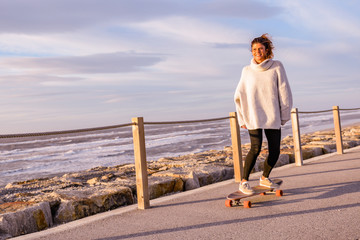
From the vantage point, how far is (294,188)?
16.3 feet

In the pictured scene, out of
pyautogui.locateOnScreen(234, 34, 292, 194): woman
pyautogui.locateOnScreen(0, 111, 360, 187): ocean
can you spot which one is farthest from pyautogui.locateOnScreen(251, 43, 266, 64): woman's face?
pyautogui.locateOnScreen(0, 111, 360, 187): ocean

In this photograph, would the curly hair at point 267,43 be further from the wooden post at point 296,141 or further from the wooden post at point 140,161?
the wooden post at point 296,141

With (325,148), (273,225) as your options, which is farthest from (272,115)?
(325,148)

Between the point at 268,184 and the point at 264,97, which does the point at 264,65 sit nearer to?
the point at 264,97

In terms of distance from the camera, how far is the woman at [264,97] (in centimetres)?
425

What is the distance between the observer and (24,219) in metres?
A: 3.84

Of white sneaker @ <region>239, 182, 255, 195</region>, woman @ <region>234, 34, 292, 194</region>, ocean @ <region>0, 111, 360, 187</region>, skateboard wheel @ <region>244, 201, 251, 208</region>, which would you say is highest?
woman @ <region>234, 34, 292, 194</region>

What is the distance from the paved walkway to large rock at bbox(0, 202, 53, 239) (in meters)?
0.27

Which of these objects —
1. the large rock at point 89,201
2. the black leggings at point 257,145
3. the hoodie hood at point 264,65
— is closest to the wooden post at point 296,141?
the black leggings at point 257,145

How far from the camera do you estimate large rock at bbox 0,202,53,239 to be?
3695mm

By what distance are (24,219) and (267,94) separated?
108 inches

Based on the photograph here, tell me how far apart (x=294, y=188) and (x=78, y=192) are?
261 cm

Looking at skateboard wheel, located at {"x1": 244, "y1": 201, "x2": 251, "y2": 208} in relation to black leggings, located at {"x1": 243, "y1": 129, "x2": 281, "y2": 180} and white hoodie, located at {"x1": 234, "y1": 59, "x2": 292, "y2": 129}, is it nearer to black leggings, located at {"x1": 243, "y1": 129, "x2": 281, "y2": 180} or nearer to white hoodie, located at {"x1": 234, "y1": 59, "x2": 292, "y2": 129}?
black leggings, located at {"x1": 243, "y1": 129, "x2": 281, "y2": 180}

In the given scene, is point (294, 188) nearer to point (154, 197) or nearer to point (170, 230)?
point (154, 197)
